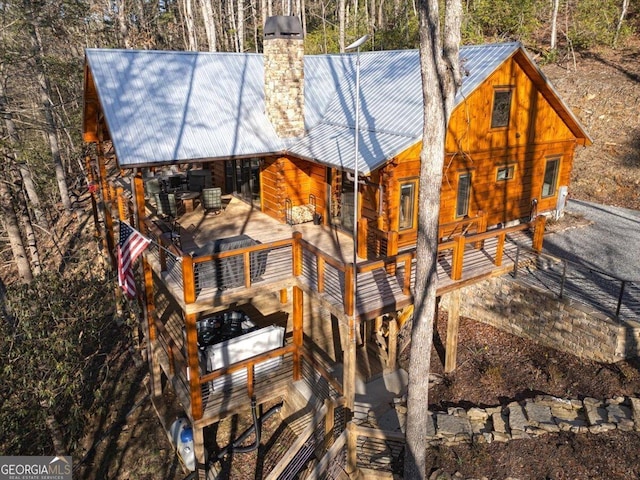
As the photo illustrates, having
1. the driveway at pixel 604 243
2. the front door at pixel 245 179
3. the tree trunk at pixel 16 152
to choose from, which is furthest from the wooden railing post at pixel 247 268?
the driveway at pixel 604 243

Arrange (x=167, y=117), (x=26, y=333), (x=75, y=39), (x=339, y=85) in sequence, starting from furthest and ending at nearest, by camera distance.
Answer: (x=75, y=39)
(x=339, y=85)
(x=167, y=117)
(x=26, y=333)

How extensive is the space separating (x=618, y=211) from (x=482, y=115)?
34.0 ft

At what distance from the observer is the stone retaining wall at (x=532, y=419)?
966 cm

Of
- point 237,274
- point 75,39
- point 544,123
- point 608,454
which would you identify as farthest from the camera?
point 75,39

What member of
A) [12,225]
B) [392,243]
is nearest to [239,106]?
[392,243]

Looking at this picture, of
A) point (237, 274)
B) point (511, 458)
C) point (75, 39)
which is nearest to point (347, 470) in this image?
point (511, 458)

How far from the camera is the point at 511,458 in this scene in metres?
9.41

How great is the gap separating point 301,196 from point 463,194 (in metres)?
4.86

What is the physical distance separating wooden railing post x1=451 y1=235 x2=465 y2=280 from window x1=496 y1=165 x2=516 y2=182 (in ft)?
16.1

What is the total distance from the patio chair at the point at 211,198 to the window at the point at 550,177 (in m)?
10.6

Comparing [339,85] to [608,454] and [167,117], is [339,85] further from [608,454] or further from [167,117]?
[608,454]

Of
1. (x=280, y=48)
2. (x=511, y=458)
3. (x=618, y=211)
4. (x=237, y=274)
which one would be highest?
(x=280, y=48)

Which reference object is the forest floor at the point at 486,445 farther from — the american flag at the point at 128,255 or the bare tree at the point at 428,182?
the american flag at the point at 128,255

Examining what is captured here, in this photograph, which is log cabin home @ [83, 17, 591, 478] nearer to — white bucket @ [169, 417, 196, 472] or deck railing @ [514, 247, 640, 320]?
white bucket @ [169, 417, 196, 472]
